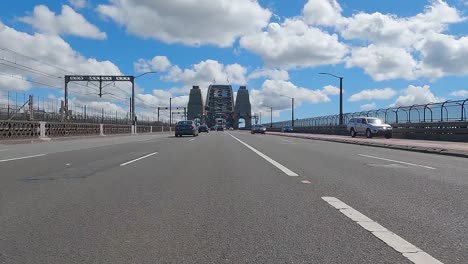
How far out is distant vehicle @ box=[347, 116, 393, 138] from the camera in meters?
38.6

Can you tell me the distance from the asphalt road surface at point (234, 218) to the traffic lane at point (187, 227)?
1cm

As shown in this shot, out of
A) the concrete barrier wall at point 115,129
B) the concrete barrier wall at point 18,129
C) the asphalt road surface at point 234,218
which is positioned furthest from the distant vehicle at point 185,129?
the asphalt road surface at point 234,218

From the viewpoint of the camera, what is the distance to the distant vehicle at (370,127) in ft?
127

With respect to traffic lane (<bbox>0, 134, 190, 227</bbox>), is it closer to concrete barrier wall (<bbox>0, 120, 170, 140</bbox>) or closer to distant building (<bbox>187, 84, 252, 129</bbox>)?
concrete barrier wall (<bbox>0, 120, 170, 140</bbox>)

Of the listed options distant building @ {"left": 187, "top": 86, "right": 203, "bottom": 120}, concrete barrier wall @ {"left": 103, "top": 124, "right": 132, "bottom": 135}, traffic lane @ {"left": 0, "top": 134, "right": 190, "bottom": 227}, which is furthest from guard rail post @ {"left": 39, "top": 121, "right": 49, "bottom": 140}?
distant building @ {"left": 187, "top": 86, "right": 203, "bottom": 120}

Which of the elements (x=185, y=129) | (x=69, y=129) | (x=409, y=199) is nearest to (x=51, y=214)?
(x=409, y=199)

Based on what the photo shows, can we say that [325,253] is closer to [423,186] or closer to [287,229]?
[287,229]

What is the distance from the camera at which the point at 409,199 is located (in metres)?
8.32

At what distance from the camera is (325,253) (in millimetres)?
5047

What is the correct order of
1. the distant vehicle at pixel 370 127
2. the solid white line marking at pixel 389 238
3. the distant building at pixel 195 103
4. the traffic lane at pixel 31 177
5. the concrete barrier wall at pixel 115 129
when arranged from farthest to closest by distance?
the distant building at pixel 195 103 < the concrete barrier wall at pixel 115 129 < the distant vehicle at pixel 370 127 < the traffic lane at pixel 31 177 < the solid white line marking at pixel 389 238

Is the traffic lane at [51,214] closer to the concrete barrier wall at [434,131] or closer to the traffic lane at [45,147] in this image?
the traffic lane at [45,147]

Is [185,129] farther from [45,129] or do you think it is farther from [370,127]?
[370,127]

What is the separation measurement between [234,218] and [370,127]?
114 feet

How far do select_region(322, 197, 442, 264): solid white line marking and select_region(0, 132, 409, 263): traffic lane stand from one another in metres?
0.13
